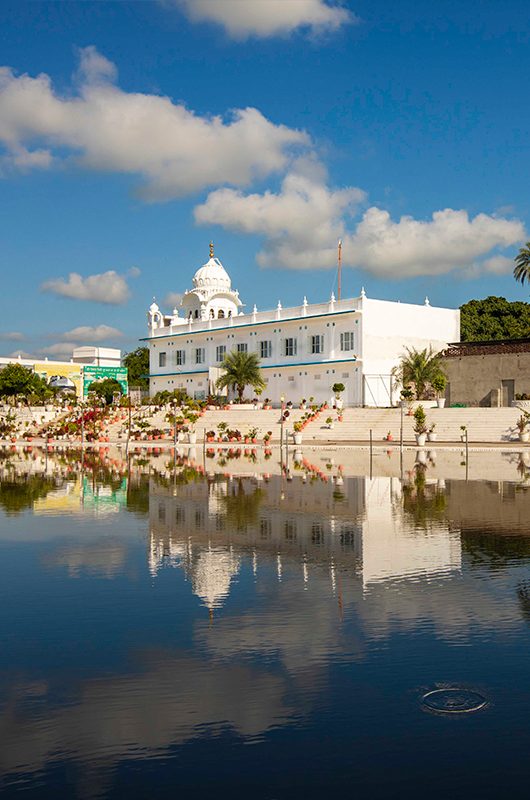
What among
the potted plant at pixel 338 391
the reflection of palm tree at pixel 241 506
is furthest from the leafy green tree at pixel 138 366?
the reflection of palm tree at pixel 241 506

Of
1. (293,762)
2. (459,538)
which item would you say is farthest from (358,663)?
(459,538)

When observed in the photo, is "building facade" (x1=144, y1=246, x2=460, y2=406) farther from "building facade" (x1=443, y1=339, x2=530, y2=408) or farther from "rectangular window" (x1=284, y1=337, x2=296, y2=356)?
"building facade" (x1=443, y1=339, x2=530, y2=408)

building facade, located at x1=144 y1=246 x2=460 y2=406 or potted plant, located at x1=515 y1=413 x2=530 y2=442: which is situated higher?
building facade, located at x1=144 y1=246 x2=460 y2=406

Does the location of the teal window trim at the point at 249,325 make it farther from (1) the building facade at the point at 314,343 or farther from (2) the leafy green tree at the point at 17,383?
(2) the leafy green tree at the point at 17,383

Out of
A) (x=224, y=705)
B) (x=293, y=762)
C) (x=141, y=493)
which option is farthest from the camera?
(x=141, y=493)

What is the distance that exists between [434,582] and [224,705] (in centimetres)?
437

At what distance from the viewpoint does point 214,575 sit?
34.3 feet

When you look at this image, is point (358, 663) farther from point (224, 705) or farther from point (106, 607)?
point (106, 607)

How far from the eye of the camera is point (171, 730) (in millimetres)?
5781

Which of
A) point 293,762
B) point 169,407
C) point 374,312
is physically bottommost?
point 293,762

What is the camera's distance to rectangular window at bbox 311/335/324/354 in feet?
195

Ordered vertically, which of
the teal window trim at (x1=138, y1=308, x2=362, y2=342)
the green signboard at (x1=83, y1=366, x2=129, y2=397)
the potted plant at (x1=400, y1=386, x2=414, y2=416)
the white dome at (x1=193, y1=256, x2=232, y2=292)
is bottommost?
the potted plant at (x1=400, y1=386, x2=414, y2=416)

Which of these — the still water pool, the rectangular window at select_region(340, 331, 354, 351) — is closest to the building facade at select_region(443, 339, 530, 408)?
the rectangular window at select_region(340, 331, 354, 351)

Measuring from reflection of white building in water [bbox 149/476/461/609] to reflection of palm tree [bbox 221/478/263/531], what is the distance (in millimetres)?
22
